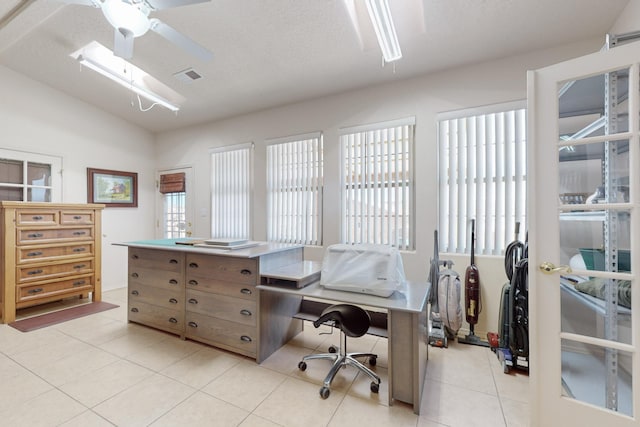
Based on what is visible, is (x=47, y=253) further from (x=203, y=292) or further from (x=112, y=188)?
(x=203, y=292)

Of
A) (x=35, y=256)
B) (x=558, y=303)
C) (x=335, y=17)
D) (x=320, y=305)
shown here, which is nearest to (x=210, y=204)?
(x=35, y=256)

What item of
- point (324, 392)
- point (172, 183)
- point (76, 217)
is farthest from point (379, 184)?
point (76, 217)

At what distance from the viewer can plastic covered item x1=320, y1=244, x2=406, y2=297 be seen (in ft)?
6.23

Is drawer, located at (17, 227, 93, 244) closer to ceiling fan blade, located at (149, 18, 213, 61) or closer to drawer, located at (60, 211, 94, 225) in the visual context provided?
drawer, located at (60, 211, 94, 225)

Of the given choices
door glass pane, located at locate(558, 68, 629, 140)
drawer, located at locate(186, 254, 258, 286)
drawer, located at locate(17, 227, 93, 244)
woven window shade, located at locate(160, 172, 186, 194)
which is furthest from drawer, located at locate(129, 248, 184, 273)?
door glass pane, located at locate(558, 68, 629, 140)

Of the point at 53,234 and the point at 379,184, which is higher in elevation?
the point at 379,184

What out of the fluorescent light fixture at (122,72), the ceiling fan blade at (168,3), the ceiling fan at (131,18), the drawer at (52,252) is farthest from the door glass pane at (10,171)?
the ceiling fan blade at (168,3)

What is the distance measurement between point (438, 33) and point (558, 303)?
232cm

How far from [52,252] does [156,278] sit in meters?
1.90

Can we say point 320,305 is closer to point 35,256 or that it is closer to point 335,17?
point 335,17

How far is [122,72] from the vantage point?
11.8 feet

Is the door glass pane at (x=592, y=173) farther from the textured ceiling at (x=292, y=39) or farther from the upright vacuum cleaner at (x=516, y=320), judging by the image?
the textured ceiling at (x=292, y=39)

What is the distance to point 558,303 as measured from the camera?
4.93ft

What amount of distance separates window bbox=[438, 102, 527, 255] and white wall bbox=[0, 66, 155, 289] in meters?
5.24
